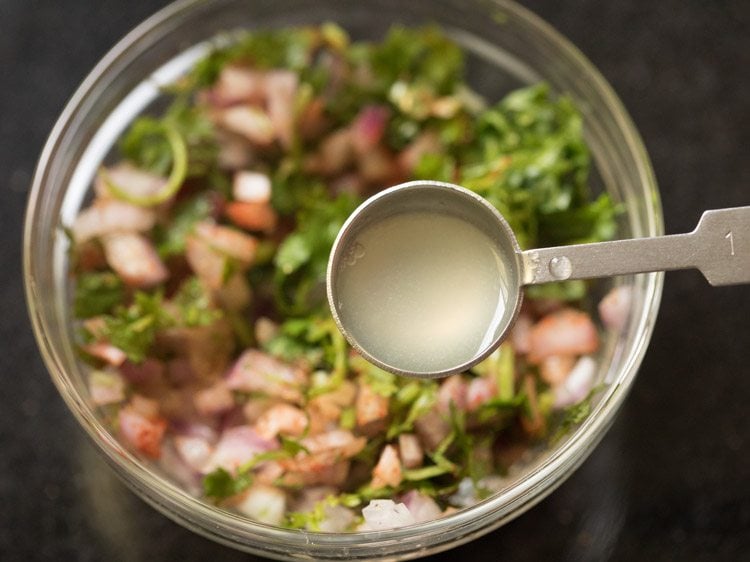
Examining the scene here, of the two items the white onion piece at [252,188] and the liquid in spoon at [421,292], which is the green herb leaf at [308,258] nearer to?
the white onion piece at [252,188]

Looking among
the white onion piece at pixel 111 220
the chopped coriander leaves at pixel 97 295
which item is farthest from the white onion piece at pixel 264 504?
the white onion piece at pixel 111 220

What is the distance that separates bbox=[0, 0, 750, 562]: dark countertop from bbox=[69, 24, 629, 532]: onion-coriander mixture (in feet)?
0.61

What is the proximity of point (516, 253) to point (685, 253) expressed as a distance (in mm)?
232

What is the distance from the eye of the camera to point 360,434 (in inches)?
61.1

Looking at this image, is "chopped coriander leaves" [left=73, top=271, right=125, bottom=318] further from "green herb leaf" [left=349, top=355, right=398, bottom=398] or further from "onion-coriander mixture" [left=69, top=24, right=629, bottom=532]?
"green herb leaf" [left=349, top=355, right=398, bottom=398]

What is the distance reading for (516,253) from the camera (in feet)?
4.46

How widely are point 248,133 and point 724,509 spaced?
1114 millimetres

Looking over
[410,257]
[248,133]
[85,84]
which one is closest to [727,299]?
[410,257]

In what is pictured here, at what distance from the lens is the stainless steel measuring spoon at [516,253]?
4.28 ft

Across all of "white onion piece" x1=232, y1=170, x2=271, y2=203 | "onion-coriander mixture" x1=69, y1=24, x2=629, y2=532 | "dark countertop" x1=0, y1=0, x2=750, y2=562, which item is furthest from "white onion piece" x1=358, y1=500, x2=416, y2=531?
"white onion piece" x1=232, y1=170, x2=271, y2=203

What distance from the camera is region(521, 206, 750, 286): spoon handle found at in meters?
1.30

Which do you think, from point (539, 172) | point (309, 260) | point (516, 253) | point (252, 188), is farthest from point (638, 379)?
point (252, 188)

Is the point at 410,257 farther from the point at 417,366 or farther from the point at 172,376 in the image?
the point at 172,376

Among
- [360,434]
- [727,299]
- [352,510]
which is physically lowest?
[352,510]
